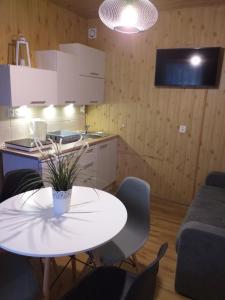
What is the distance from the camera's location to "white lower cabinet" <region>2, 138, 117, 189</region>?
7.99 feet

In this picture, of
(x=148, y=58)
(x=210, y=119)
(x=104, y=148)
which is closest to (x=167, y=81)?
(x=148, y=58)

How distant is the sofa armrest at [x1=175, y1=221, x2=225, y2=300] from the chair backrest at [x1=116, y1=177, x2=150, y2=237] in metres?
0.31

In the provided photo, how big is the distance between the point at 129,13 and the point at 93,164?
6.82 feet

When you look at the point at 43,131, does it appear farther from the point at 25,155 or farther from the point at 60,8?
the point at 60,8

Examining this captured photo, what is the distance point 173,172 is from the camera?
3414 mm

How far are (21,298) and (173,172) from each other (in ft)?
8.45

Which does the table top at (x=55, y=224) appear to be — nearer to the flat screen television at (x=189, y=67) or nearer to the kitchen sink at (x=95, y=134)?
the kitchen sink at (x=95, y=134)

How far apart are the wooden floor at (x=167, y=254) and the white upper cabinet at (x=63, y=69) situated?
1.87 m

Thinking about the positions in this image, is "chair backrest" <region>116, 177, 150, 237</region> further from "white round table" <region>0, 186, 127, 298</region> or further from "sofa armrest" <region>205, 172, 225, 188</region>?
"sofa armrest" <region>205, 172, 225, 188</region>

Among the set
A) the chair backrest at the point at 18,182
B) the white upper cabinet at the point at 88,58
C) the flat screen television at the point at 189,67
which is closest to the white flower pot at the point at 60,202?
the chair backrest at the point at 18,182

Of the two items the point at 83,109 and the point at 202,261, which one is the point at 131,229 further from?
the point at 83,109

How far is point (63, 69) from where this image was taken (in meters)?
2.87

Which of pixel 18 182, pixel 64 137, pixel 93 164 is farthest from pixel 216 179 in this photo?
pixel 18 182

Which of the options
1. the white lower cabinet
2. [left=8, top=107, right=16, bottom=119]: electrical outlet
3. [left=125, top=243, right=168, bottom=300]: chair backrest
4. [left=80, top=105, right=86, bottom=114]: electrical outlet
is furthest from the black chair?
[left=80, top=105, right=86, bottom=114]: electrical outlet
